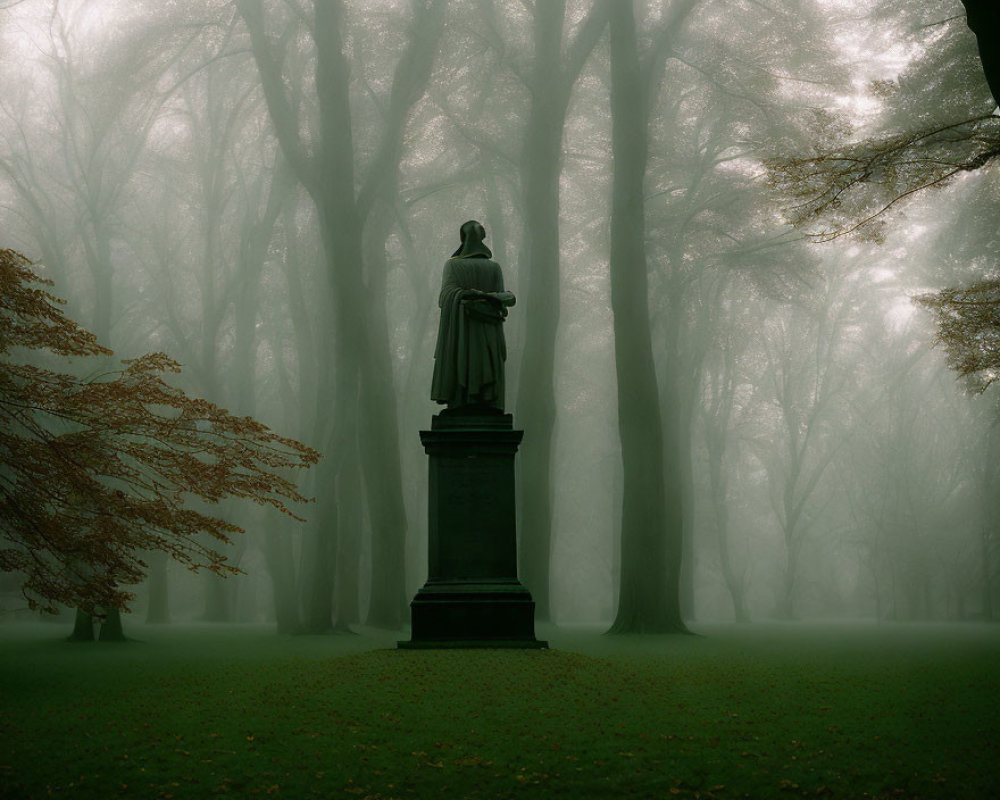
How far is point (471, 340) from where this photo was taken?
1162cm

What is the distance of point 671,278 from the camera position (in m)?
25.1

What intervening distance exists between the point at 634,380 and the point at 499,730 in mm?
11184

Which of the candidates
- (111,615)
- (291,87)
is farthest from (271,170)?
(111,615)

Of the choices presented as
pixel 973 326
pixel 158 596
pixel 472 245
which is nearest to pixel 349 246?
pixel 472 245

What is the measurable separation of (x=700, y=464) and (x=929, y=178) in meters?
34.2

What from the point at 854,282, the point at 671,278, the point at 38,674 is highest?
the point at 854,282

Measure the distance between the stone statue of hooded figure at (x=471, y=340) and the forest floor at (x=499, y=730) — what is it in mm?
3195

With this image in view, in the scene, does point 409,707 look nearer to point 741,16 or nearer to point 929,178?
point 929,178

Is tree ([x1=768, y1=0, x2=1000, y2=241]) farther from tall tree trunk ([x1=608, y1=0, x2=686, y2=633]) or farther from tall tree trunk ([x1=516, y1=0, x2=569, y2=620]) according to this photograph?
tall tree trunk ([x1=516, y1=0, x2=569, y2=620])

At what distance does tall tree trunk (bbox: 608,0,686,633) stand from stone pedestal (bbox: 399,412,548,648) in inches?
242

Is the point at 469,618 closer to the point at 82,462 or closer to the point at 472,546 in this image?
the point at 472,546

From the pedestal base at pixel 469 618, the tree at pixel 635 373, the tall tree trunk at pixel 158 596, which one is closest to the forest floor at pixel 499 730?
the pedestal base at pixel 469 618

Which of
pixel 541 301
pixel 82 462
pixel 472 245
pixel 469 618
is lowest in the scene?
pixel 469 618

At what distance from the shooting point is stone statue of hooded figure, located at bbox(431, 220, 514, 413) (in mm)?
11539
